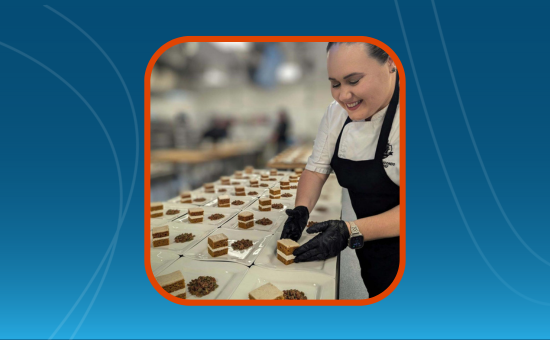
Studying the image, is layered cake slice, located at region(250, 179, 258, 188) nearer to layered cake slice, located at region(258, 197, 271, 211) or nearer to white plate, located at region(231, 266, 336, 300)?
layered cake slice, located at region(258, 197, 271, 211)

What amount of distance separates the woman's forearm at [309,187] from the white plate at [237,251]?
0.70ft

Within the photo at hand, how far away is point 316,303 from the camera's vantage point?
102cm

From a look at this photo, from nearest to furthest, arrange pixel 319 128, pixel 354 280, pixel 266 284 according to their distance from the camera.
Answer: pixel 266 284 < pixel 319 128 < pixel 354 280

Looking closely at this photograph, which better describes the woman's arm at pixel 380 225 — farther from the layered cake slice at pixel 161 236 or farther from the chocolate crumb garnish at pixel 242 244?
the layered cake slice at pixel 161 236

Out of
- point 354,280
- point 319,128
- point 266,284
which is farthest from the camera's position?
point 354,280

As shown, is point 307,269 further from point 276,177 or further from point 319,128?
point 319,128

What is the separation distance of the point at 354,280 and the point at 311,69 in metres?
0.93

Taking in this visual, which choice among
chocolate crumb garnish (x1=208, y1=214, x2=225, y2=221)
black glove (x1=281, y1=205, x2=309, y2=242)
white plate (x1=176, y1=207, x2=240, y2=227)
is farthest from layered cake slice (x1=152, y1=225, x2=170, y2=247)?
black glove (x1=281, y1=205, x2=309, y2=242)

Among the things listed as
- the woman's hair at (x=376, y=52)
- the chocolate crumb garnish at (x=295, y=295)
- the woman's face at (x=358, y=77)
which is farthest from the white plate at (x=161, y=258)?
the woman's hair at (x=376, y=52)

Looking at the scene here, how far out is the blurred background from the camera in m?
1.03

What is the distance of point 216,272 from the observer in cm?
106
